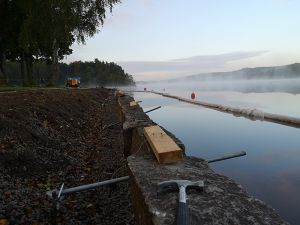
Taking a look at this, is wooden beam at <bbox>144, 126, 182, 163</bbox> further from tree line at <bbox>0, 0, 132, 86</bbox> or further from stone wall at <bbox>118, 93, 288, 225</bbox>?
tree line at <bbox>0, 0, 132, 86</bbox>

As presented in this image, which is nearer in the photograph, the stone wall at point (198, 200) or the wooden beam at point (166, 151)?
the stone wall at point (198, 200)

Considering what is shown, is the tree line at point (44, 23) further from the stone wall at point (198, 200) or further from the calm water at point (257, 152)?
the stone wall at point (198, 200)

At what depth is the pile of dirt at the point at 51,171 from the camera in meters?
5.05

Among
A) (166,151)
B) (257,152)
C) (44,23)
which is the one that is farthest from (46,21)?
(166,151)

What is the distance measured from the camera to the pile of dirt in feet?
16.6

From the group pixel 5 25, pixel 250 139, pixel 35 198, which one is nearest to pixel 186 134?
pixel 250 139

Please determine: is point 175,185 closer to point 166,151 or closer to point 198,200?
point 198,200

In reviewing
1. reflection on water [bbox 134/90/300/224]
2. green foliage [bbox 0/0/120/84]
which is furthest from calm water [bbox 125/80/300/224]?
green foliage [bbox 0/0/120/84]

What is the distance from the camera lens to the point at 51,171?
274 inches

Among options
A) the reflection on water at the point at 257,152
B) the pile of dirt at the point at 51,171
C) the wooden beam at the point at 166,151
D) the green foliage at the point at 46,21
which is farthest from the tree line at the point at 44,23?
the wooden beam at the point at 166,151

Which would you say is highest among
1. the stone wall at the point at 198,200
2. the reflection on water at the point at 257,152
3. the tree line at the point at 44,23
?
the tree line at the point at 44,23

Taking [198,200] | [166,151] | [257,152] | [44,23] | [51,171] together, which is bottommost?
[257,152]

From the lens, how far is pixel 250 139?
471 inches

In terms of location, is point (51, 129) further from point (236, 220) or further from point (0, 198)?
point (236, 220)
